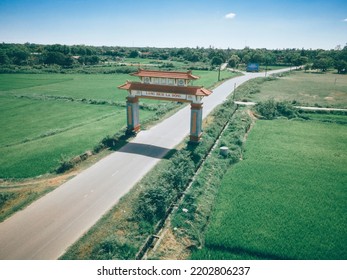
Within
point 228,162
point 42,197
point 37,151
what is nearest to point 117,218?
point 42,197

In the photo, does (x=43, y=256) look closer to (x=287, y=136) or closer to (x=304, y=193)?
(x=304, y=193)

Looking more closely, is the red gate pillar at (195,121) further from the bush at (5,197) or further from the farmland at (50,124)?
the bush at (5,197)

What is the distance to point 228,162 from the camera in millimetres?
21344

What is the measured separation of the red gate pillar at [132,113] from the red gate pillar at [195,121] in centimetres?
575

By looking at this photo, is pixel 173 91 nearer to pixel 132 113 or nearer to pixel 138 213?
pixel 132 113

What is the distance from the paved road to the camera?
12281mm

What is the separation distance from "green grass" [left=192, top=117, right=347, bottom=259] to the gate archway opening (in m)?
5.64

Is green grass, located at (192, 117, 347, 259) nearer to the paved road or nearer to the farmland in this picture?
the paved road

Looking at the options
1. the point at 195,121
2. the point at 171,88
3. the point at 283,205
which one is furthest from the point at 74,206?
the point at 171,88

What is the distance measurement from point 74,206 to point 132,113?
12.8 metres

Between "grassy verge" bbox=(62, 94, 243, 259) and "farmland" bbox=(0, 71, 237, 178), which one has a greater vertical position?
"farmland" bbox=(0, 71, 237, 178)

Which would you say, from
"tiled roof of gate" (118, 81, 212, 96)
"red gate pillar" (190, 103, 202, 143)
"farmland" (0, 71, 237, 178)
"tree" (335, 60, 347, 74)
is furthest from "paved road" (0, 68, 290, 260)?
"tree" (335, 60, 347, 74)

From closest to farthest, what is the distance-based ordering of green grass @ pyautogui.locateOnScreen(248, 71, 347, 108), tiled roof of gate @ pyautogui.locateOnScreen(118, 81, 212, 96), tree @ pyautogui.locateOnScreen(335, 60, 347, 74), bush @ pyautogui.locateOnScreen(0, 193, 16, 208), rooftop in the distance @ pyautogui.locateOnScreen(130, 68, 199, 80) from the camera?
bush @ pyautogui.locateOnScreen(0, 193, 16, 208) → tiled roof of gate @ pyautogui.locateOnScreen(118, 81, 212, 96) → rooftop in the distance @ pyautogui.locateOnScreen(130, 68, 199, 80) → green grass @ pyautogui.locateOnScreen(248, 71, 347, 108) → tree @ pyautogui.locateOnScreen(335, 60, 347, 74)

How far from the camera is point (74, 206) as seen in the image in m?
15.1
